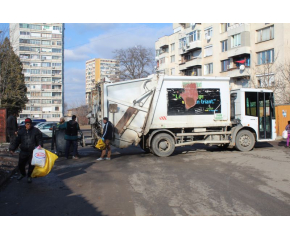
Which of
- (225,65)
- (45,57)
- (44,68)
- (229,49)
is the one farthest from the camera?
(44,68)

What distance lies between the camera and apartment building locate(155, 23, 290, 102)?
32.3 meters

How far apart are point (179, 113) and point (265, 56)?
26173mm

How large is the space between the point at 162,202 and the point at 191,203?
22.3 inches

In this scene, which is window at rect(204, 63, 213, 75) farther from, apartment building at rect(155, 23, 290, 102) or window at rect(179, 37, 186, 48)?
window at rect(179, 37, 186, 48)

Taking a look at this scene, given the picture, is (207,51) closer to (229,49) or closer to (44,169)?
(229,49)

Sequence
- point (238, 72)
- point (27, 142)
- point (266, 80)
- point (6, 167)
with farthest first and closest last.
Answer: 1. point (238, 72)
2. point (266, 80)
3. point (6, 167)
4. point (27, 142)

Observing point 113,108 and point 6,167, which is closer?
point 6,167

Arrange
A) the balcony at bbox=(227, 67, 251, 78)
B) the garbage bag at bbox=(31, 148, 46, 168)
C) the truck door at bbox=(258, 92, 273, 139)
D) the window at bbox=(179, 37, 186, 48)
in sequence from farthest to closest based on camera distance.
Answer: the window at bbox=(179, 37, 186, 48)
the balcony at bbox=(227, 67, 251, 78)
the truck door at bbox=(258, 92, 273, 139)
the garbage bag at bbox=(31, 148, 46, 168)

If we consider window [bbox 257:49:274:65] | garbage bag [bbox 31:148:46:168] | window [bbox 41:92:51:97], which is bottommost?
garbage bag [bbox 31:148:46:168]

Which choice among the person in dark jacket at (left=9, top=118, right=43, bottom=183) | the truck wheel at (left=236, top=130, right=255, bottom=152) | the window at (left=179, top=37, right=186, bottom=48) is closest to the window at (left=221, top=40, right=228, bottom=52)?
the window at (left=179, top=37, right=186, bottom=48)

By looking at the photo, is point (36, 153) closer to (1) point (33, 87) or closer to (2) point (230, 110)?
(2) point (230, 110)

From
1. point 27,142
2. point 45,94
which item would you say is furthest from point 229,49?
point 45,94

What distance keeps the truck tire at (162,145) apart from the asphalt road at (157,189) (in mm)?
998

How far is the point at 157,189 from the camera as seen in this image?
21.8 ft
